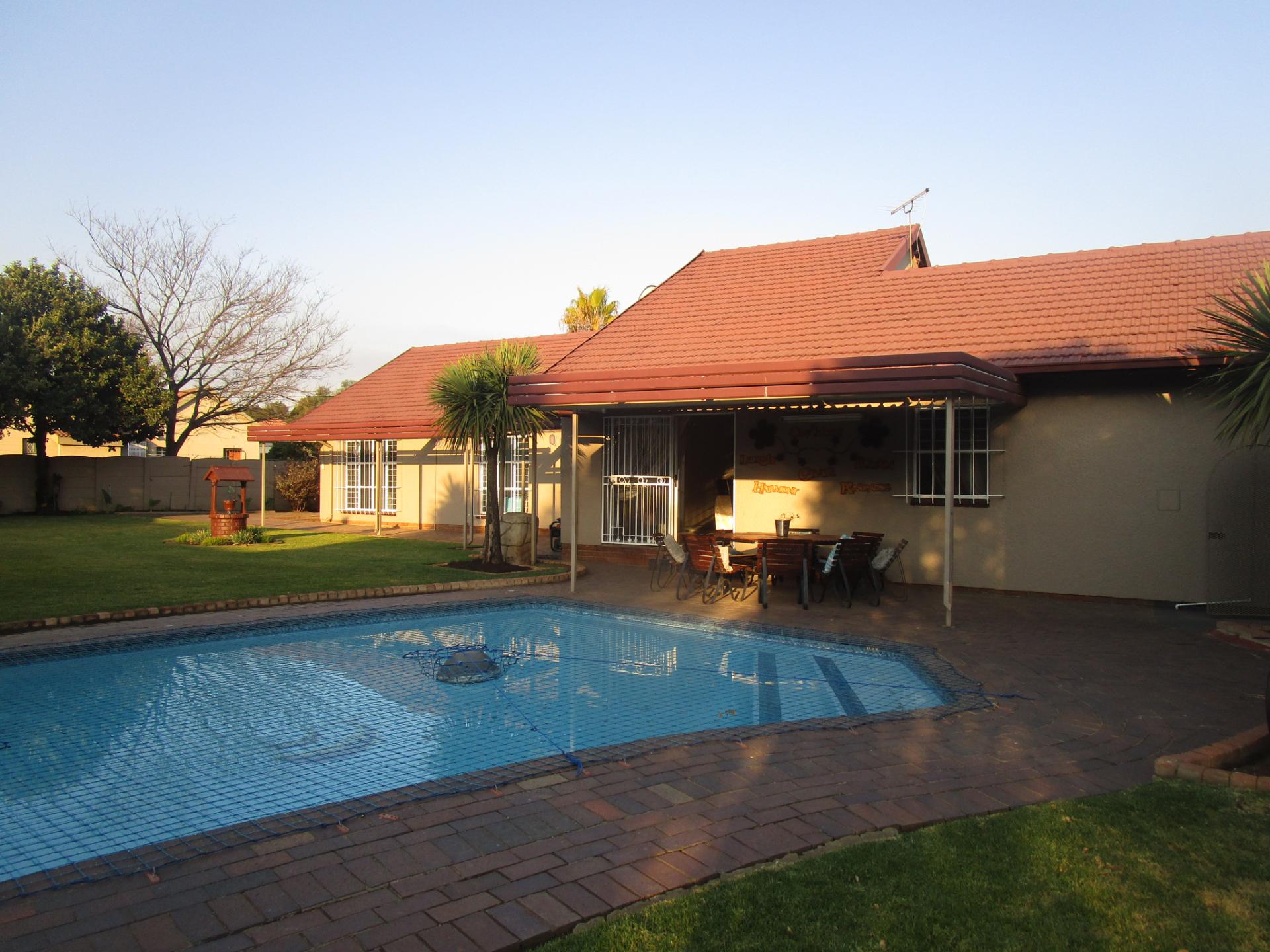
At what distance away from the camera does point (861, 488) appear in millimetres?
12875

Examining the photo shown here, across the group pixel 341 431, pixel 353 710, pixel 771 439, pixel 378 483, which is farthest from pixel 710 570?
pixel 341 431

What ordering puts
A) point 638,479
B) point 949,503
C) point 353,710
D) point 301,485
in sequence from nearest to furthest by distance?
1. point 353,710
2. point 949,503
3. point 638,479
4. point 301,485

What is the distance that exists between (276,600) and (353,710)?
4.23 meters

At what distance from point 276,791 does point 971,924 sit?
12.1 ft

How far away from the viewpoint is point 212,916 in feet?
10.2

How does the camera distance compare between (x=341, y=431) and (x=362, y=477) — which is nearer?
(x=341, y=431)

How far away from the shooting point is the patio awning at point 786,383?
9.06 m

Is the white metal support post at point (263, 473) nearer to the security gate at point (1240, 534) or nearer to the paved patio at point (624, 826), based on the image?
the paved patio at point (624, 826)

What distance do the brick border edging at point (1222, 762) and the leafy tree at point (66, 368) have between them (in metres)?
27.6

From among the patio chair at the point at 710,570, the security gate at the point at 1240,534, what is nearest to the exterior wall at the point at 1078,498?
the security gate at the point at 1240,534

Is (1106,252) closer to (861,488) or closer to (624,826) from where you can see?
(861,488)

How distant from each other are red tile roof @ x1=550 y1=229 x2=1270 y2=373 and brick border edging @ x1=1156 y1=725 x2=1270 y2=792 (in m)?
6.54

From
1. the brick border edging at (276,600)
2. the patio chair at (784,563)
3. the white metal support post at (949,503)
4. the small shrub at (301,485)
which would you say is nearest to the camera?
the brick border edging at (276,600)

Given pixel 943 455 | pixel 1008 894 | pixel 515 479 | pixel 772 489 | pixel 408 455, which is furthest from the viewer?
pixel 408 455
